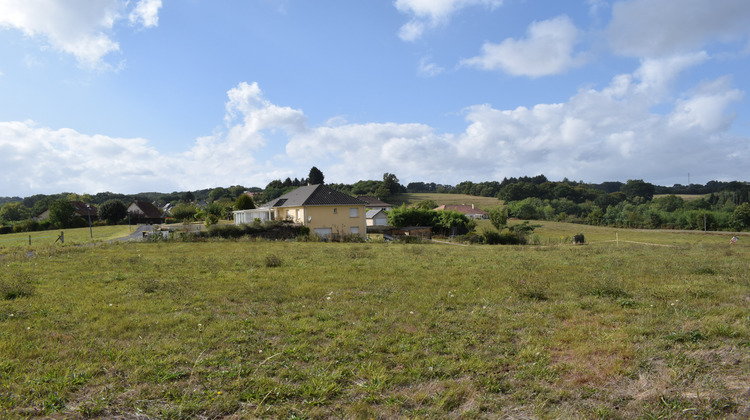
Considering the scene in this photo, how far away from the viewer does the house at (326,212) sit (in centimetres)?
3250

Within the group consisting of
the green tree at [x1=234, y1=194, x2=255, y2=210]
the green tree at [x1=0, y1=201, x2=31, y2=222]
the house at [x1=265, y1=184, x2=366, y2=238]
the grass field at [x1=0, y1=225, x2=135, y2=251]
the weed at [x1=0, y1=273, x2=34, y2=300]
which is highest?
the green tree at [x1=0, y1=201, x2=31, y2=222]

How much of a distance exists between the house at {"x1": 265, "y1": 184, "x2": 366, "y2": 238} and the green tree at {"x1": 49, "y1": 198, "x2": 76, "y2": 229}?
126ft

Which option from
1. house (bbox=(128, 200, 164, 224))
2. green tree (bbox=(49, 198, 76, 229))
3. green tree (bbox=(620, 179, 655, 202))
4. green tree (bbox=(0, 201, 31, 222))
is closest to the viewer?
green tree (bbox=(49, 198, 76, 229))

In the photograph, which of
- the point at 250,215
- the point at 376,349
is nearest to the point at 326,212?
the point at 250,215

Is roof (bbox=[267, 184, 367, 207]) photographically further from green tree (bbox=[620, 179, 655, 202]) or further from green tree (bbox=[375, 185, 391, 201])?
green tree (bbox=[620, 179, 655, 202])

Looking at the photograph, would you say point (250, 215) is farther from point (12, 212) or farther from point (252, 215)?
point (12, 212)

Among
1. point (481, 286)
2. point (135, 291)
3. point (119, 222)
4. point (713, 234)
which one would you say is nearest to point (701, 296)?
point (481, 286)

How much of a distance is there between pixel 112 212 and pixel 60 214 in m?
8.51

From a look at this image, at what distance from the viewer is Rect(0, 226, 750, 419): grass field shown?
141 inches

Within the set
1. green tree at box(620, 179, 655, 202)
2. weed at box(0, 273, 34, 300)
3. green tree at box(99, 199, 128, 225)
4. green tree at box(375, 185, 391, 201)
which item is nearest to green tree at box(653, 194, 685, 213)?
green tree at box(620, 179, 655, 202)

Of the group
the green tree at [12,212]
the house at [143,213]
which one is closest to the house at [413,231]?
the house at [143,213]

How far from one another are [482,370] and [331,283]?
5.47 m

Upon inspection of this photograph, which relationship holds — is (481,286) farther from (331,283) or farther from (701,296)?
(701,296)

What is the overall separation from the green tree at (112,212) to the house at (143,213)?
4.26ft
